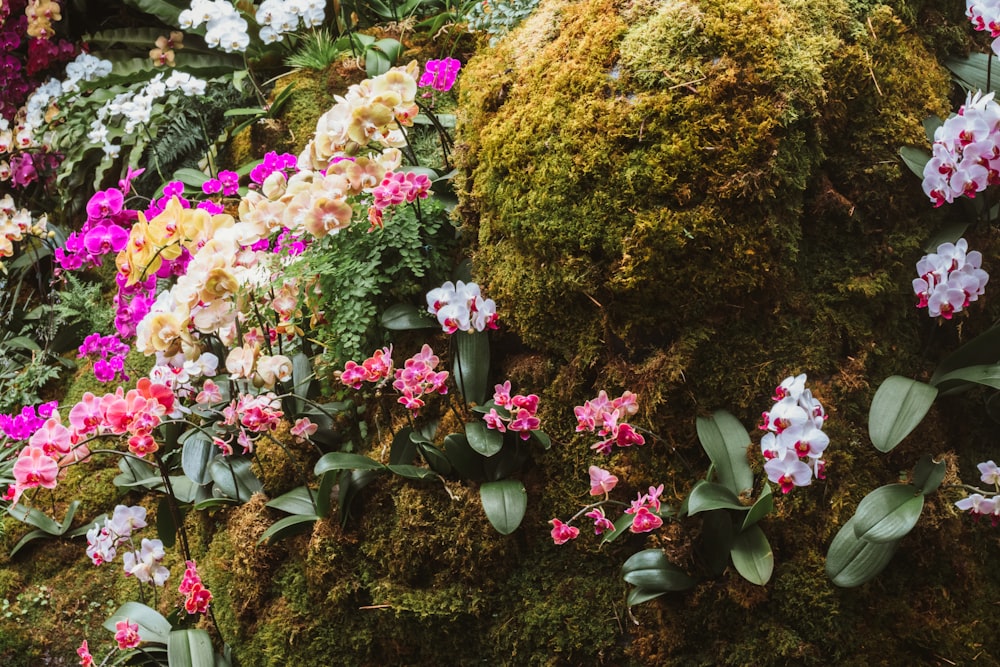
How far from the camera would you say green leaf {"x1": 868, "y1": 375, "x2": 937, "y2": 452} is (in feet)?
5.39

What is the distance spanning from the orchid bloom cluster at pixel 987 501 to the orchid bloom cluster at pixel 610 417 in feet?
2.25

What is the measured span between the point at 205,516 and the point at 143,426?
660 millimetres

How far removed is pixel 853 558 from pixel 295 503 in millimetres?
1399

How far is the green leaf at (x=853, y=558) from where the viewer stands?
1.61 metres

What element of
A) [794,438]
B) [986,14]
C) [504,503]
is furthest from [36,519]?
[986,14]

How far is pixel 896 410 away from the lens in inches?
66.0

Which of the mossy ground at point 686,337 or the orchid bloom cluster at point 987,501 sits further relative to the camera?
the mossy ground at point 686,337

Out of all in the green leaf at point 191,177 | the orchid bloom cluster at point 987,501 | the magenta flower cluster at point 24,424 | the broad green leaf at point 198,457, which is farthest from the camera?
the green leaf at point 191,177

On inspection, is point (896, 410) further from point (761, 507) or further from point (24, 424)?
point (24, 424)

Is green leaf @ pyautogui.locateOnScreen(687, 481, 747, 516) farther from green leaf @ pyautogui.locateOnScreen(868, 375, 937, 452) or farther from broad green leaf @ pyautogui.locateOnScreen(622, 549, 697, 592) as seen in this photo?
green leaf @ pyautogui.locateOnScreen(868, 375, 937, 452)

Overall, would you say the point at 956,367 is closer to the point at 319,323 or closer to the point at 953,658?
the point at 953,658

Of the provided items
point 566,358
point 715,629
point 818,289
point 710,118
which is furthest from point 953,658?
point 710,118

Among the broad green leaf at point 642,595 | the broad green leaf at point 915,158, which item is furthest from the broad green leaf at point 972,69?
the broad green leaf at point 642,595

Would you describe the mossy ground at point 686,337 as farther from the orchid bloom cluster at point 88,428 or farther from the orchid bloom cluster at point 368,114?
the orchid bloom cluster at point 88,428
